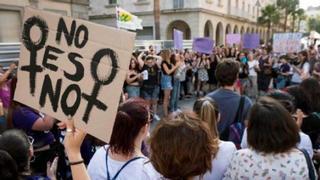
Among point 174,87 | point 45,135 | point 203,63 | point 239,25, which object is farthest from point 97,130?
point 239,25

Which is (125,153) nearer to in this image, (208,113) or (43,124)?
(208,113)

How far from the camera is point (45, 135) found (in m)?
3.56

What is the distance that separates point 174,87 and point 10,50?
14.5ft

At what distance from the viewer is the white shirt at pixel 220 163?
2.40 m

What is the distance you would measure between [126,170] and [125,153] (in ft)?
0.32

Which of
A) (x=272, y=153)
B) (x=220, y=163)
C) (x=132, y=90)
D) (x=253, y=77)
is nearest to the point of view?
(x=272, y=153)

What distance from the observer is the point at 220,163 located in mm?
2402

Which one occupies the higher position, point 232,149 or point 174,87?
point 232,149

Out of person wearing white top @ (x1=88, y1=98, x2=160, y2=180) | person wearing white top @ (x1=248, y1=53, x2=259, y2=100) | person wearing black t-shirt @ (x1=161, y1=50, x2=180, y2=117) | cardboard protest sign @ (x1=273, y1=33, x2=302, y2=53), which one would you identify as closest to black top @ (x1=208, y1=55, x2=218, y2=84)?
person wearing white top @ (x1=248, y1=53, x2=259, y2=100)

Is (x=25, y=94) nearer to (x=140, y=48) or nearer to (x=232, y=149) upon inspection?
(x=232, y=149)

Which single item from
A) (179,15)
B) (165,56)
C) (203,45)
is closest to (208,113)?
(165,56)

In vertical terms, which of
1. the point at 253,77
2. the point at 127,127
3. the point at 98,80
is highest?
the point at 98,80

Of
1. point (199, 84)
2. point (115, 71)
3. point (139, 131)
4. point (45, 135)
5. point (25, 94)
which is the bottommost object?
point (199, 84)

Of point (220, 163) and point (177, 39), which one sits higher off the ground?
point (177, 39)
